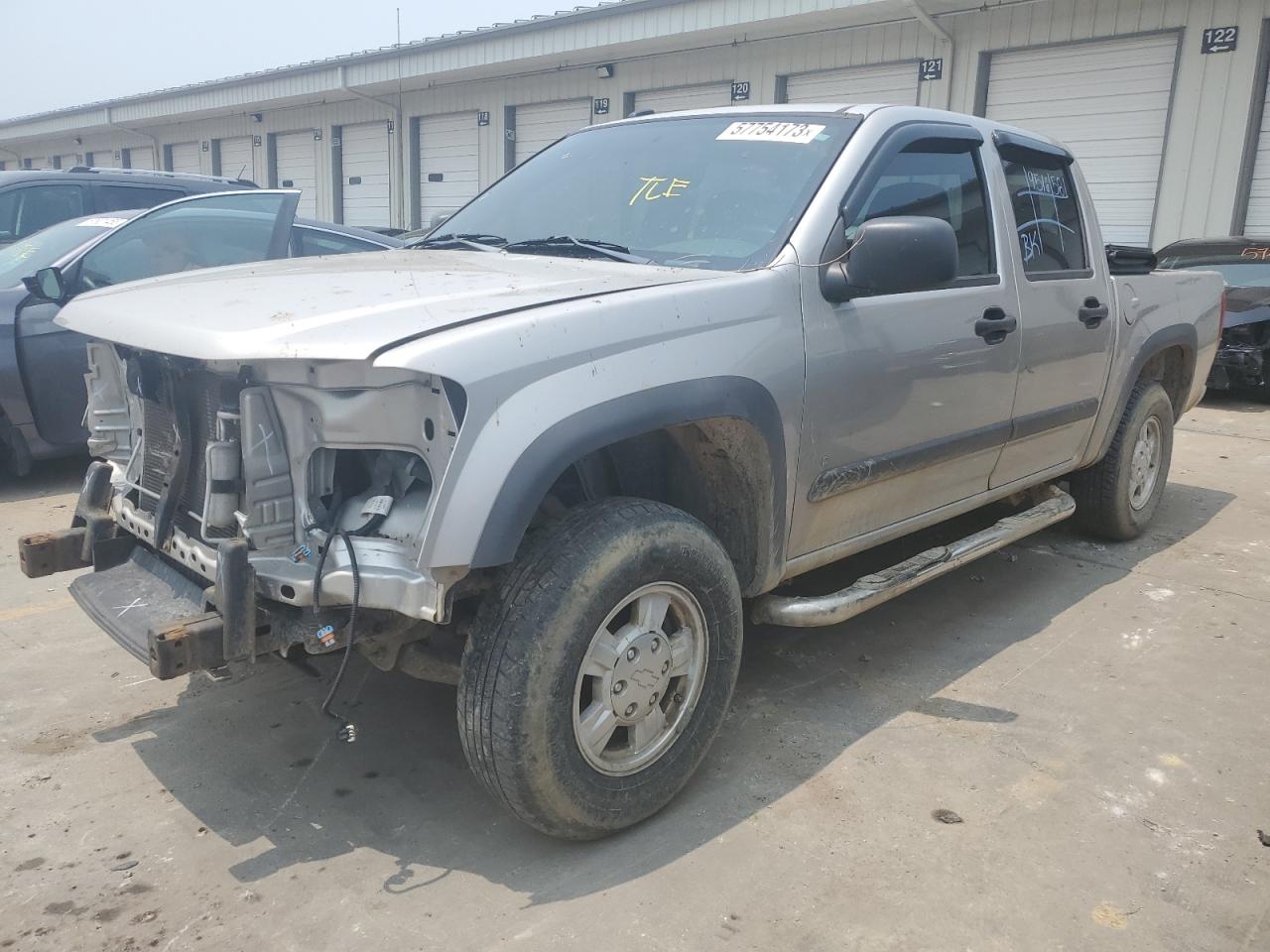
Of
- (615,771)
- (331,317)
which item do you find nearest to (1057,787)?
(615,771)

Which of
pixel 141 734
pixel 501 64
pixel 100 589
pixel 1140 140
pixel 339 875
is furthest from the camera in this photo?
pixel 501 64

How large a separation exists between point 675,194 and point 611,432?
4.00 feet

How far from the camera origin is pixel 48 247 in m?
6.10

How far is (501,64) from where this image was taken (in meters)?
17.0

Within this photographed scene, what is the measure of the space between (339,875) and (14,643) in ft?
6.92

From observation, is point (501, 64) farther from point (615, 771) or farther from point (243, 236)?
point (615, 771)

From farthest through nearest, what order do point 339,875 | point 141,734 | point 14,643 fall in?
1. point 14,643
2. point 141,734
3. point 339,875

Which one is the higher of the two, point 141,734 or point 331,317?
point 331,317

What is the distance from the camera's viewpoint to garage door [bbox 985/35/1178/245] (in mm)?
11406

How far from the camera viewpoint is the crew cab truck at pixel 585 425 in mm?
2271

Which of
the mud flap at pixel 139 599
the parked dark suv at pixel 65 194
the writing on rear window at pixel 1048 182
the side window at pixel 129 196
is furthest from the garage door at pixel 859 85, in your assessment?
the mud flap at pixel 139 599

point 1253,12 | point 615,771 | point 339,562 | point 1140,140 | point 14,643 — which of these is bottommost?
point 14,643

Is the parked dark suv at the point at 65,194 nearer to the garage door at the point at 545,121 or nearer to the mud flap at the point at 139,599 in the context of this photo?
the mud flap at the point at 139,599

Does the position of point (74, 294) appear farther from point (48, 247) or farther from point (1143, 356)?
point (1143, 356)
